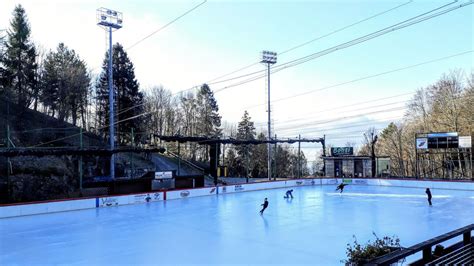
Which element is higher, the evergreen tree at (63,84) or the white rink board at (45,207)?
the evergreen tree at (63,84)

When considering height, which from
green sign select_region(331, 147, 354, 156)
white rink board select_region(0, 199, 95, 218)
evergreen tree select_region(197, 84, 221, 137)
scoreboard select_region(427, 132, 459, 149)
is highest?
evergreen tree select_region(197, 84, 221, 137)

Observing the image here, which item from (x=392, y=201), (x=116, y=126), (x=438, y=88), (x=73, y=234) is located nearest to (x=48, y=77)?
(x=116, y=126)

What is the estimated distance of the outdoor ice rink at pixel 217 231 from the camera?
39.4ft

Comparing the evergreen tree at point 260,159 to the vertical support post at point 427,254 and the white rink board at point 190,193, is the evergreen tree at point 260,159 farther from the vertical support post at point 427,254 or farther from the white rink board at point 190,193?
the vertical support post at point 427,254

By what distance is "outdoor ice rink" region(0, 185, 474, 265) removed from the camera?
12008mm

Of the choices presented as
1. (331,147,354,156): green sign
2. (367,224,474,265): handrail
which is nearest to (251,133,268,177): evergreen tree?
(331,147,354,156): green sign

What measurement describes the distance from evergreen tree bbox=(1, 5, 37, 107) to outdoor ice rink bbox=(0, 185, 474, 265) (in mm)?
27831

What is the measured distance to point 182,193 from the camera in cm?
3162

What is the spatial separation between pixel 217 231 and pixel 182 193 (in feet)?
52.1

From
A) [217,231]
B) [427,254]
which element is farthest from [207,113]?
[427,254]

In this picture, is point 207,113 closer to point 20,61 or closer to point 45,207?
point 20,61

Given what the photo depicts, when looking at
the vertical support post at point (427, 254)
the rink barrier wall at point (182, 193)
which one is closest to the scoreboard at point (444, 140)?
the rink barrier wall at point (182, 193)

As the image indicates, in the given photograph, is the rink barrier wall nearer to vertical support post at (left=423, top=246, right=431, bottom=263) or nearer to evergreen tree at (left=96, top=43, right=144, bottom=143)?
evergreen tree at (left=96, top=43, right=144, bottom=143)

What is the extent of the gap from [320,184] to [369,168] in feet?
22.5
